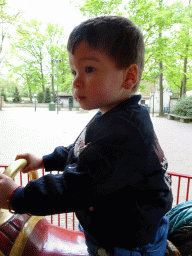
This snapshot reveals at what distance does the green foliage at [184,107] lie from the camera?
702 inches

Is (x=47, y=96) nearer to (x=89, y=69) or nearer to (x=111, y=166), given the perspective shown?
(x=89, y=69)

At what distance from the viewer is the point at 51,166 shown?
1425 mm

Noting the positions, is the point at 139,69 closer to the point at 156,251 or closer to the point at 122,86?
the point at 122,86

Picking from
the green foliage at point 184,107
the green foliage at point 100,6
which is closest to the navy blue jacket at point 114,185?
the green foliage at point 100,6

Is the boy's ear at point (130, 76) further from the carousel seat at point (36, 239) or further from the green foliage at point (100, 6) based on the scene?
the green foliage at point (100, 6)

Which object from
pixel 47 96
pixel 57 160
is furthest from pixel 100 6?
pixel 47 96

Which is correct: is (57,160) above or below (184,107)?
above

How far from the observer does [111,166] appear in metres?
0.89

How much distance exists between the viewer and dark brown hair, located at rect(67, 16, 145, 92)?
982 mm

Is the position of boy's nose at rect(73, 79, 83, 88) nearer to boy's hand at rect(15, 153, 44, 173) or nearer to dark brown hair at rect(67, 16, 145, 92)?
dark brown hair at rect(67, 16, 145, 92)

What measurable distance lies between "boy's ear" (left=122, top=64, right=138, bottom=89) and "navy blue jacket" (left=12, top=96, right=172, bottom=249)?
66 millimetres

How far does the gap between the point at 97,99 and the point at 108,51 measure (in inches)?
8.1

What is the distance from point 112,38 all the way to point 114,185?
0.61 m

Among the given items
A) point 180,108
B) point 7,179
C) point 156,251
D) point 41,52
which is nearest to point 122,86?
point 7,179
